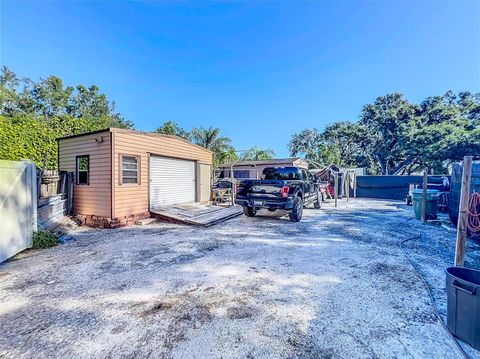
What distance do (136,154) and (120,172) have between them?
88 cm

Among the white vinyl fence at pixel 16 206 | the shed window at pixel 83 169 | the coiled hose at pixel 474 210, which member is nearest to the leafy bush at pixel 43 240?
the white vinyl fence at pixel 16 206

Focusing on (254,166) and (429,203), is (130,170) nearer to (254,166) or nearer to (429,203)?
(429,203)

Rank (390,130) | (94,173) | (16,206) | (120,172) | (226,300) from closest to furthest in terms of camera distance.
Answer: (226,300) < (16,206) < (120,172) < (94,173) < (390,130)

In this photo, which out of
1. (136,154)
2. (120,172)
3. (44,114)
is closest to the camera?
(120,172)

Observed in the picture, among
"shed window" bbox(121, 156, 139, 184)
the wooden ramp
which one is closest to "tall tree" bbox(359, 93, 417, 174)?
the wooden ramp

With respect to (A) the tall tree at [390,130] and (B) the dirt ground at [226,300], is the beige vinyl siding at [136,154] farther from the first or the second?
(A) the tall tree at [390,130]

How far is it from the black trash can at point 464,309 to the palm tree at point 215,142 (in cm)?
2242

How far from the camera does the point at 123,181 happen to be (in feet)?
24.7

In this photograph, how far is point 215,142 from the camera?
24.7 meters

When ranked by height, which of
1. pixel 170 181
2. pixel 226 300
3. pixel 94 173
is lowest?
pixel 226 300

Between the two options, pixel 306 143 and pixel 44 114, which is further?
pixel 306 143

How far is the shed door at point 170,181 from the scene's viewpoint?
8.73 meters

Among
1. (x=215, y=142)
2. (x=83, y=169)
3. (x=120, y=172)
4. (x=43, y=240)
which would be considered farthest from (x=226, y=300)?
(x=215, y=142)

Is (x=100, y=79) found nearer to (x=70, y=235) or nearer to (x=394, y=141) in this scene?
(x=70, y=235)
